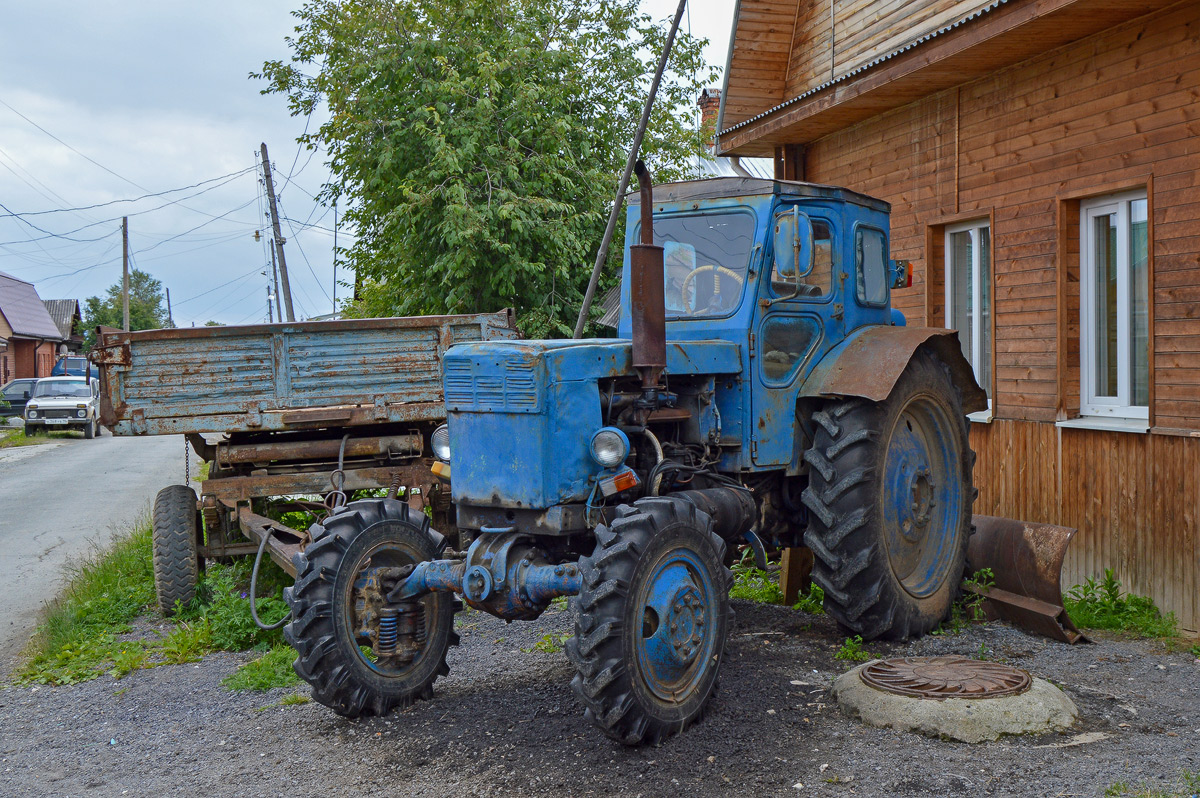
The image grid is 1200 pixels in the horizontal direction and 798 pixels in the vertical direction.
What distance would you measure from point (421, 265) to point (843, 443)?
10.7 metres

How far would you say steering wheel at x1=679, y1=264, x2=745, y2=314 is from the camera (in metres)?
5.86

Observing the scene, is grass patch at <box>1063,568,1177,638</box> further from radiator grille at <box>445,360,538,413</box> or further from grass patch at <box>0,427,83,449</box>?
grass patch at <box>0,427,83,449</box>

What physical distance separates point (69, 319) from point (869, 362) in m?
59.8

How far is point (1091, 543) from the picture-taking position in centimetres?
727

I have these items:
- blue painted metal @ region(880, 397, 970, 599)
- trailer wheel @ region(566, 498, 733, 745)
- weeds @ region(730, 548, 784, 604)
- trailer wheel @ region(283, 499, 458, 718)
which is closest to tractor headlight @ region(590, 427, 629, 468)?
trailer wheel @ region(566, 498, 733, 745)

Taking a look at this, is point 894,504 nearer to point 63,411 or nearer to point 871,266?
point 871,266

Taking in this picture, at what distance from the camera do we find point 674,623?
4453 mm

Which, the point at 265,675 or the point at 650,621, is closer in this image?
the point at 650,621

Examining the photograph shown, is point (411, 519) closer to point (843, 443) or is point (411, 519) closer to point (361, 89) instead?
point (843, 443)

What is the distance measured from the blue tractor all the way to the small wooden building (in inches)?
43.1

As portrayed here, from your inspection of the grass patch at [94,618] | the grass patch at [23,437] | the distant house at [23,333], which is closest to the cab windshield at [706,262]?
the grass patch at [94,618]

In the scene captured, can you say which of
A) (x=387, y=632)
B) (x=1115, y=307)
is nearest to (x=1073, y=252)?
(x=1115, y=307)

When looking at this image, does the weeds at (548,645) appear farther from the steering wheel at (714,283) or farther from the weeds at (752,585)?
the steering wheel at (714,283)

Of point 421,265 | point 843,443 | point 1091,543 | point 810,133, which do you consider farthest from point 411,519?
point 421,265
